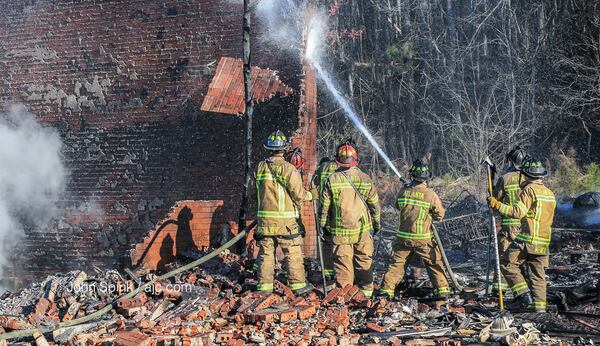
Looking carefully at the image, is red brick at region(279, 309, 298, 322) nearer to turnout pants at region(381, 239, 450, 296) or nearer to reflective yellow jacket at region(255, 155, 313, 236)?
reflective yellow jacket at region(255, 155, 313, 236)

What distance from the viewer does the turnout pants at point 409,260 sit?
27.2ft

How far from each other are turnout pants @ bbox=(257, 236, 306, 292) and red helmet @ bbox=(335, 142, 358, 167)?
1062 millimetres

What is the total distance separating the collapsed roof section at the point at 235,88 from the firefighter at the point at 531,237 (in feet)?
13.1

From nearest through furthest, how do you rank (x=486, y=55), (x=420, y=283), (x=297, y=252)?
(x=297, y=252) → (x=420, y=283) → (x=486, y=55)

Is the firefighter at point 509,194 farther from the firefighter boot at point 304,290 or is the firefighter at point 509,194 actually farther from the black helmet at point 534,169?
the firefighter boot at point 304,290

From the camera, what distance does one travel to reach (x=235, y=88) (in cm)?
1073

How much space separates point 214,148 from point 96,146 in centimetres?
233

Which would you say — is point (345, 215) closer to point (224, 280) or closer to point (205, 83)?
point (224, 280)

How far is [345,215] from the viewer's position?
8414 millimetres

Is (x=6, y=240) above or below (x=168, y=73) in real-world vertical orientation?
below

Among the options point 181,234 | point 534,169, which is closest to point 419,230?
point 534,169

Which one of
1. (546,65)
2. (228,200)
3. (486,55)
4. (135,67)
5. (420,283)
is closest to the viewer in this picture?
(420,283)

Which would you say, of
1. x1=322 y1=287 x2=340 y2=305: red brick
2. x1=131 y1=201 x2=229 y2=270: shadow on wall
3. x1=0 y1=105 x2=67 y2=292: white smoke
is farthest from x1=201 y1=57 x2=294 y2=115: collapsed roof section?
x1=322 y1=287 x2=340 y2=305: red brick

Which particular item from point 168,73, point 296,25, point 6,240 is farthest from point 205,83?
point 6,240
